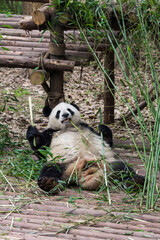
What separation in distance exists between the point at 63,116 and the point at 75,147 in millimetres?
460

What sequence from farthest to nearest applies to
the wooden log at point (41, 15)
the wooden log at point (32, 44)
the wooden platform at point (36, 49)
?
the wooden log at point (32, 44) < the wooden platform at point (36, 49) < the wooden log at point (41, 15)

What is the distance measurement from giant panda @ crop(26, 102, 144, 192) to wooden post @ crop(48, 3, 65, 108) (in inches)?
19.2

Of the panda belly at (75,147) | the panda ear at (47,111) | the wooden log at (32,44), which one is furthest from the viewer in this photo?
the wooden log at (32,44)

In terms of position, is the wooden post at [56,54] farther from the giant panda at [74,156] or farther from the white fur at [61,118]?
the white fur at [61,118]

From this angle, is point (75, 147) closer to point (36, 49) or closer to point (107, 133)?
point (107, 133)

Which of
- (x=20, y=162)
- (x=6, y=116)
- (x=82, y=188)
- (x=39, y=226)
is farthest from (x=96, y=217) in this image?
(x=6, y=116)

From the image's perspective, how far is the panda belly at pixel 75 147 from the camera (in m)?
3.67

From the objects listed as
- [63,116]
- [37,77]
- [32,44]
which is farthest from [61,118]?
[32,44]

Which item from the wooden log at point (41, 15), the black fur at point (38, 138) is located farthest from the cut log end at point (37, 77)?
the black fur at point (38, 138)

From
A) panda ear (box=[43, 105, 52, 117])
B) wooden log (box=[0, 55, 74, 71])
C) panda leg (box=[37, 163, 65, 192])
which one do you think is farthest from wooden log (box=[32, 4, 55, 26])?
panda leg (box=[37, 163, 65, 192])

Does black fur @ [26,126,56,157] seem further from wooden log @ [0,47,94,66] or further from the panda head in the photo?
wooden log @ [0,47,94,66]

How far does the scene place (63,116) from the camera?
4074mm

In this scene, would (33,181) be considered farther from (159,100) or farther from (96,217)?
(159,100)

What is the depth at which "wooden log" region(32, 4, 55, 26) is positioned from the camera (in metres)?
4.26
